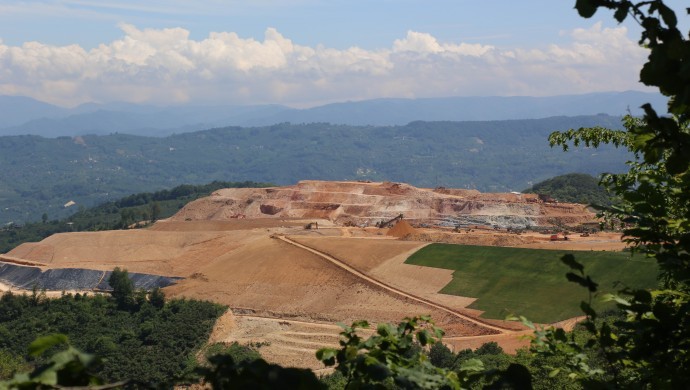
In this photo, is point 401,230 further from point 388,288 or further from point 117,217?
point 117,217

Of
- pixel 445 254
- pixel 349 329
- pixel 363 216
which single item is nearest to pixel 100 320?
pixel 445 254

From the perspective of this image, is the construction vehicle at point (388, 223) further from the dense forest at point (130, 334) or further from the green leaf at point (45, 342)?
the green leaf at point (45, 342)

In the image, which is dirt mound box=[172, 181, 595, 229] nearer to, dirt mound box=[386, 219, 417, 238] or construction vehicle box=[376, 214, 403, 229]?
construction vehicle box=[376, 214, 403, 229]

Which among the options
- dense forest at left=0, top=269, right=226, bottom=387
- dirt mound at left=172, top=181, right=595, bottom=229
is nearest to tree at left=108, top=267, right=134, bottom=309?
dense forest at left=0, top=269, right=226, bottom=387

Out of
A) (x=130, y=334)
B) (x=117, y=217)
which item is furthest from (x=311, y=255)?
(x=117, y=217)

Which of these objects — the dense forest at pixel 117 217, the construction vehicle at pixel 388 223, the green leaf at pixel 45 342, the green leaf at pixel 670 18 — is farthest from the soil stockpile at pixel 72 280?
the green leaf at pixel 670 18

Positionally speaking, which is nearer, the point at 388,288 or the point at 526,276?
the point at 526,276
